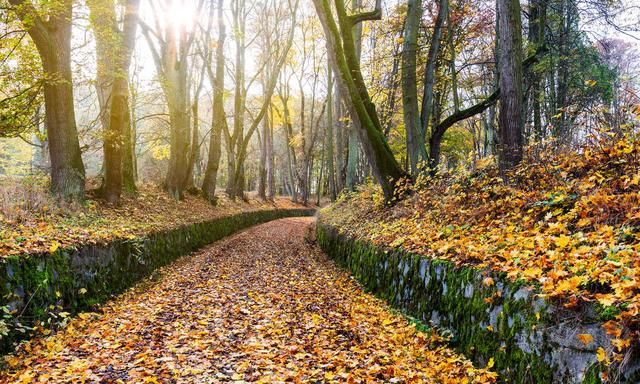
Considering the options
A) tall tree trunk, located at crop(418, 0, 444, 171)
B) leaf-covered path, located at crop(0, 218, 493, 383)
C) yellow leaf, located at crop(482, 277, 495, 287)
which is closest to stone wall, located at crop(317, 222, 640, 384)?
yellow leaf, located at crop(482, 277, 495, 287)

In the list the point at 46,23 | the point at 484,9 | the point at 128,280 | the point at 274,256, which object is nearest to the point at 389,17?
the point at 484,9

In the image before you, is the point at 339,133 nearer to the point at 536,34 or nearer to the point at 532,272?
the point at 536,34

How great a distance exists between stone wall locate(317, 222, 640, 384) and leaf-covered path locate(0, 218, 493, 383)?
234 millimetres

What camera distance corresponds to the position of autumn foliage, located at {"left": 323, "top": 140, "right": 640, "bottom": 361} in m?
3.04

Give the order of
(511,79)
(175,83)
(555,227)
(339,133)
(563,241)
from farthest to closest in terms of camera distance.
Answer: (339,133), (175,83), (511,79), (555,227), (563,241)

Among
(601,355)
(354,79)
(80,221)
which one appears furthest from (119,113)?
(601,355)

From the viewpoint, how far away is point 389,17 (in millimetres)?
16109

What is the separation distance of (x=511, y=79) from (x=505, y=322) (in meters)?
4.68

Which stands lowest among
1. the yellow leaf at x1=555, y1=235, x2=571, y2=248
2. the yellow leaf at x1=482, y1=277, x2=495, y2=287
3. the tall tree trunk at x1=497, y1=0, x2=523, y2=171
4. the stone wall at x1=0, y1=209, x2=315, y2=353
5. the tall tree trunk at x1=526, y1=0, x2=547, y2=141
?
the stone wall at x1=0, y1=209, x2=315, y2=353

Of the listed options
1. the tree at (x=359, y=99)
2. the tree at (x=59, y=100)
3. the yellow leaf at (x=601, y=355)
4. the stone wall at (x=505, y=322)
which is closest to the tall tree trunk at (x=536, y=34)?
the tree at (x=359, y=99)

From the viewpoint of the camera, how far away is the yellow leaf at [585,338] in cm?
286

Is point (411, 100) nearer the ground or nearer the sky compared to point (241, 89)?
nearer the ground

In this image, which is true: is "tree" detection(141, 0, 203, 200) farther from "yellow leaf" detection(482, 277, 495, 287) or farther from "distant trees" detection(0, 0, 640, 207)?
"yellow leaf" detection(482, 277, 495, 287)

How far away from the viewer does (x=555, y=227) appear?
14.4 ft
